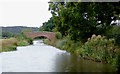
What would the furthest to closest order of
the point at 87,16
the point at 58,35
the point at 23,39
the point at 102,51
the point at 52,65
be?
the point at 23,39, the point at 58,35, the point at 87,16, the point at 102,51, the point at 52,65

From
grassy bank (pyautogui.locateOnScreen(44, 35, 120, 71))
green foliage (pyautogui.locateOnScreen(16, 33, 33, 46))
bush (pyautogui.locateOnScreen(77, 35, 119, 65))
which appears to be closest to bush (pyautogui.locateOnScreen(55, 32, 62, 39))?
green foliage (pyautogui.locateOnScreen(16, 33, 33, 46))

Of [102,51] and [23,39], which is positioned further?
[23,39]

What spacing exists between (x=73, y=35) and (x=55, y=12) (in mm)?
3467

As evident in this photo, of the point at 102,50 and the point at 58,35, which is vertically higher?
the point at 58,35

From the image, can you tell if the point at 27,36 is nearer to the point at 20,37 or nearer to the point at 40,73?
the point at 20,37

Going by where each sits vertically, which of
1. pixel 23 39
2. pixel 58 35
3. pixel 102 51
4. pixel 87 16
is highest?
pixel 87 16

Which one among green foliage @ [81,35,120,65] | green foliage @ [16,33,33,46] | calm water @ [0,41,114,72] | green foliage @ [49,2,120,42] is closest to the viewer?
calm water @ [0,41,114,72]

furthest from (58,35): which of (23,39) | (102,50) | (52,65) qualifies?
(52,65)

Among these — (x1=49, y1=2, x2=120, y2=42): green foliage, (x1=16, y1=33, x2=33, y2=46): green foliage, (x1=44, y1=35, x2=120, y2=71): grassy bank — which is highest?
(x1=49, y1=2, x2=120, y2=42): green foliage

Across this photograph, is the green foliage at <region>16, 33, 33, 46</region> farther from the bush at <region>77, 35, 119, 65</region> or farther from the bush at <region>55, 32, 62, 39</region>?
the bush at <region>77, 35, 119, 65</region>

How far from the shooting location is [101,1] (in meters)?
15.7

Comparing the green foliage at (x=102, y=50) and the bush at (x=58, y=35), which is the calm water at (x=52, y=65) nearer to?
the green foliage at (x=102, y=50)

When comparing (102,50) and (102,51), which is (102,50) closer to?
(102,50)

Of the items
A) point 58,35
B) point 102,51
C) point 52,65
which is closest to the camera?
point 52,65
